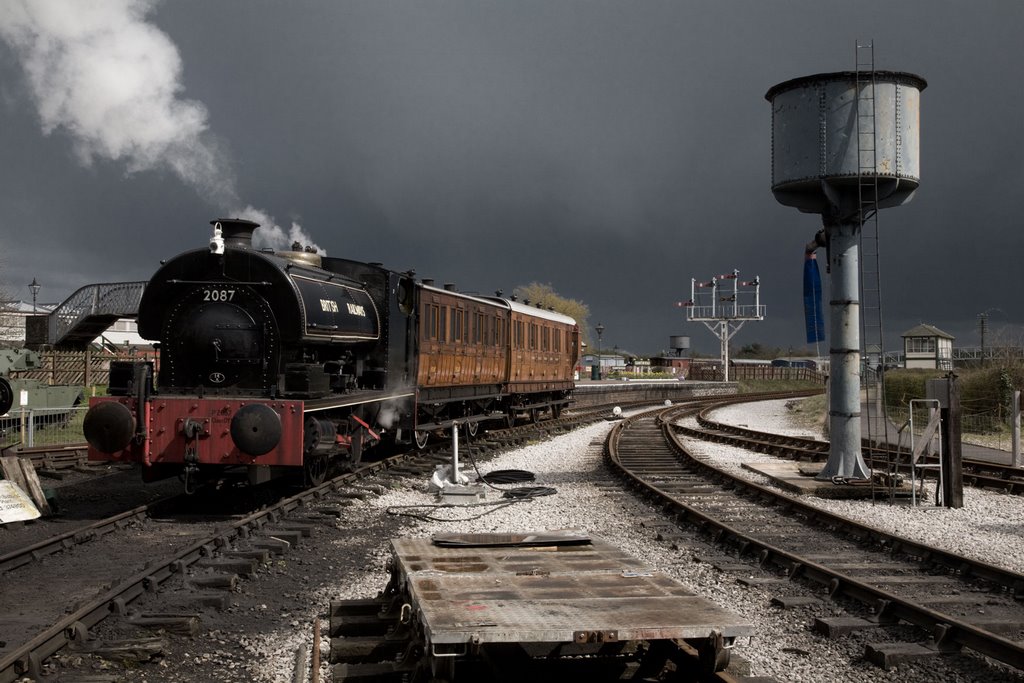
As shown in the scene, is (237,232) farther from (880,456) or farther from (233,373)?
(880,456)

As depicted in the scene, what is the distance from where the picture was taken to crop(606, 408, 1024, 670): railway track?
587 cm

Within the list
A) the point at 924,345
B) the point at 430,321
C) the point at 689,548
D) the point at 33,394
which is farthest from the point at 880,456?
the point at 924,345

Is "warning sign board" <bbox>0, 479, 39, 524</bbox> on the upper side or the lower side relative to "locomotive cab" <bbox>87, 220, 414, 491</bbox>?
lower

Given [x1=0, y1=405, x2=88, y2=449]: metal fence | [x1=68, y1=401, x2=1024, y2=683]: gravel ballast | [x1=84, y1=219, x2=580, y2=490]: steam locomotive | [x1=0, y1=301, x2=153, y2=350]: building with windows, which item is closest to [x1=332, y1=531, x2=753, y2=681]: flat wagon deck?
[x1=68, y1=401, x2=1024, y2=683]: gravel ballast

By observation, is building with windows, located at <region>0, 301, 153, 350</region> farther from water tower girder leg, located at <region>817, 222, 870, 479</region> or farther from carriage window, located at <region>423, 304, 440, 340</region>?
water tower girder leg, located at <region>817, 222, 870, 479</region>

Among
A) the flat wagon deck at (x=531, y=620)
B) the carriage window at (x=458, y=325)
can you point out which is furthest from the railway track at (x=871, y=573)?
the carriage window at (x=458, y=325)

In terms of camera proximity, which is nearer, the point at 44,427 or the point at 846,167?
the point at 846,167

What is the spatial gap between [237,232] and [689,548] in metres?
6.78

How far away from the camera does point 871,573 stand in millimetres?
8047

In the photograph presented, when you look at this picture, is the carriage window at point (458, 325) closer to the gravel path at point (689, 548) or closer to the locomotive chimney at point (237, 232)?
the gravel path at point (689, 548)

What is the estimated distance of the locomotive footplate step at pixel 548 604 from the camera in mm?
4270

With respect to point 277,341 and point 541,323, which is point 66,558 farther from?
point 541,323

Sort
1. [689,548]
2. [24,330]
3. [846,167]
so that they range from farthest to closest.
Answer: [24,330] < [846,167] < [689,548]

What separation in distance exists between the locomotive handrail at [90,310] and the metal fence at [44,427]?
12.8 feet
